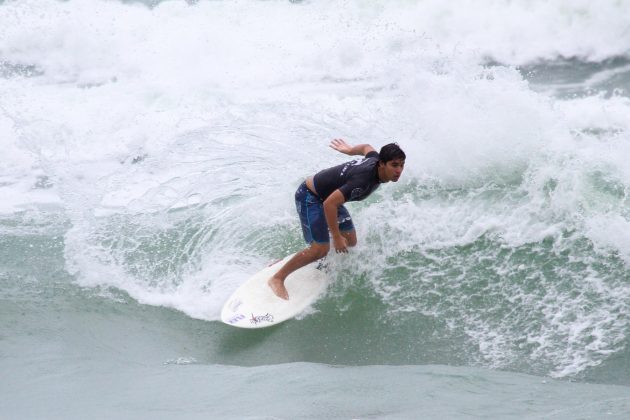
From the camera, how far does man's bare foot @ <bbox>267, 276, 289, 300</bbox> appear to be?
6391 mm

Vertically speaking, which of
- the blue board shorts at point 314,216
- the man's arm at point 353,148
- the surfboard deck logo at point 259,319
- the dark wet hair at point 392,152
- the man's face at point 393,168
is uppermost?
the dark wet hair at point 392,152

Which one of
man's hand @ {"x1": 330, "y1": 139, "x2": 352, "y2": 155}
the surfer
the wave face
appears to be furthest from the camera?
man's hand @ {"x1": 330, "y1": 139, "x2": 352, "y2": 155}

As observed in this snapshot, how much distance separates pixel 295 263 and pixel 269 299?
0.37m

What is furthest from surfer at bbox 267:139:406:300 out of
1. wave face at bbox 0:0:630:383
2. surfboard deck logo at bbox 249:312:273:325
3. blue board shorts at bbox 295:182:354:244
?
wave face at bbox 0:0:630:383

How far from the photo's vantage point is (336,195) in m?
5.68

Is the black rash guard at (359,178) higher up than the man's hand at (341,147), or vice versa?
the man's hand at (341,147)

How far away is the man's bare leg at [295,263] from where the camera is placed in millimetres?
6301

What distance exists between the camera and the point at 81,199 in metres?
7.61

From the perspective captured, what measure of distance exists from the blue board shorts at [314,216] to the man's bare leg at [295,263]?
0.07 meters

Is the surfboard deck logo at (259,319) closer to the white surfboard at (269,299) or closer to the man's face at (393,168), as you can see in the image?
the white surfboard at (269,299)

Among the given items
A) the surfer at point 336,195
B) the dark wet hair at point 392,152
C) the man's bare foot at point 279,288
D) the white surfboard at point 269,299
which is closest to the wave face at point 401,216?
the white surfboard at point 269,299

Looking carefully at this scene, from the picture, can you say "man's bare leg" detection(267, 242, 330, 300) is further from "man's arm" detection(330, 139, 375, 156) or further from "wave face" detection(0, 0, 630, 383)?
"man's arm" detection(330, 139, 375, 156)

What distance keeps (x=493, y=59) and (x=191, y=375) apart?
940cm

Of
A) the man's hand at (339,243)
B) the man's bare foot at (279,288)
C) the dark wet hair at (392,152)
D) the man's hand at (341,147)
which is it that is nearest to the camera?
the dark wet hair at (392,152)
